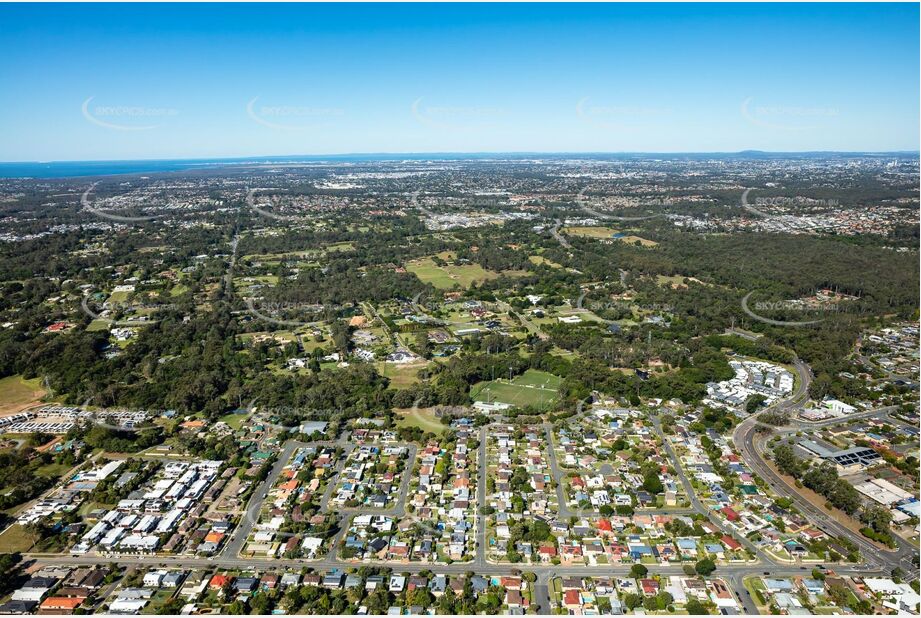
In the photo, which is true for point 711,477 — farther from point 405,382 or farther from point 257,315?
point 257,315

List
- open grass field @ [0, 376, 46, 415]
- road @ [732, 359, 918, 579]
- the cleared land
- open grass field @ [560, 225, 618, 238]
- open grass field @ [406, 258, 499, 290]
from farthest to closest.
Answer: open grass field @ [560, 225, 618, 238] → the cleared land → open grass field @ [406, 258, 499, 290] → open grass field @ [0, 376, 46, 415] → road @ [732, 359, 918, 579]

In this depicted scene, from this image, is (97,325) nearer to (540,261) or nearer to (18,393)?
(18,393)

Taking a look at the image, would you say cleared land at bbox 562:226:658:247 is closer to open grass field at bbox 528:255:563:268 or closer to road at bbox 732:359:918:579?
open grass field at bbox 528:255:563:268

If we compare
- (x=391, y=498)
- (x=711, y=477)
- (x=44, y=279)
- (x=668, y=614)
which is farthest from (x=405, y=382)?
(x=44, y=279)

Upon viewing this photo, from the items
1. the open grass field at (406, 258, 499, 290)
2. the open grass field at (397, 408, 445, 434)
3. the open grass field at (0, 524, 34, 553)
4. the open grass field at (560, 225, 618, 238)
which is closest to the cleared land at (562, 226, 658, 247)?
the open grass field at (560, 225, 618, 238)

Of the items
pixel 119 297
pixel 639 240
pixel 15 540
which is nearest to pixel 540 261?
pixel 639 240

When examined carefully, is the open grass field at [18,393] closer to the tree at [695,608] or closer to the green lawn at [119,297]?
the green lawn at [119,297]

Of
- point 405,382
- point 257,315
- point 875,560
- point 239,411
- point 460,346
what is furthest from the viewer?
point 257,315
